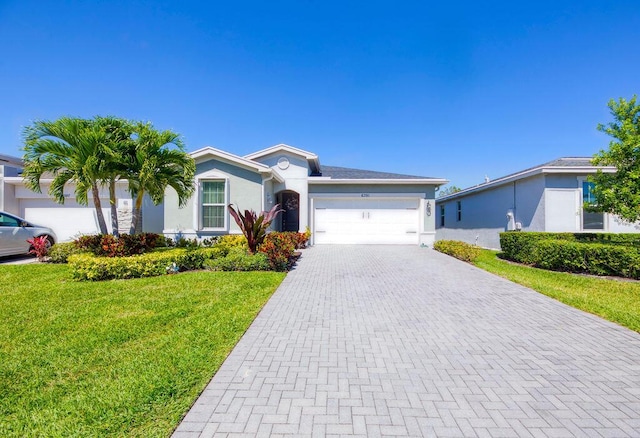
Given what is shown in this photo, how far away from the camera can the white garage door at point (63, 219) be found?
45.9 feet

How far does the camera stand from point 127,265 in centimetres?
799

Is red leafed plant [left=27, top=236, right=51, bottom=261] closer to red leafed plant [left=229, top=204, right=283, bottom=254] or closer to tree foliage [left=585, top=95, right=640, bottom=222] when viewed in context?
red leafed plant [left=229, top=204, right=283, bottom=254]

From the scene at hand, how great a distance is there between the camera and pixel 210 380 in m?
A: 3.07

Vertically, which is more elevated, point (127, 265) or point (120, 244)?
point (120, 244)

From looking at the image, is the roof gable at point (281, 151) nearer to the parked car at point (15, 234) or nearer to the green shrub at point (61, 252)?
the green shrub at point (61, 252)

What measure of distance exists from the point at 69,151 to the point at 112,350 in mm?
7165

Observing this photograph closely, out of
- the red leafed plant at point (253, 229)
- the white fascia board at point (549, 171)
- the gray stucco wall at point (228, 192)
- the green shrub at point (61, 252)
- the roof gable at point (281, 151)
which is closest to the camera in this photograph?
the red leafed plant at point (253, 229)

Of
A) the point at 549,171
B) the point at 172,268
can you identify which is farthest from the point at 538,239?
the point at 172,268

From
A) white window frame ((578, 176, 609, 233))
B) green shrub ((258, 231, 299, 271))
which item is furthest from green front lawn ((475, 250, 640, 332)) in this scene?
green shrub ((258, 231, 299, 271))

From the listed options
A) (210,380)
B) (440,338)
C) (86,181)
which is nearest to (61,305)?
(86,181)

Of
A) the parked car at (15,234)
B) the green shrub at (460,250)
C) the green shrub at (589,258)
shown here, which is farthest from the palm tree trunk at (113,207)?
the green shrub at (589,258)

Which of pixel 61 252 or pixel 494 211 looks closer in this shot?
pixel 61 252

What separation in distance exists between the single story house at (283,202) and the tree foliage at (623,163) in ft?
21.0

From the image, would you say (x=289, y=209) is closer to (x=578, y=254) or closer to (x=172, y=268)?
(x=172, y=268)
